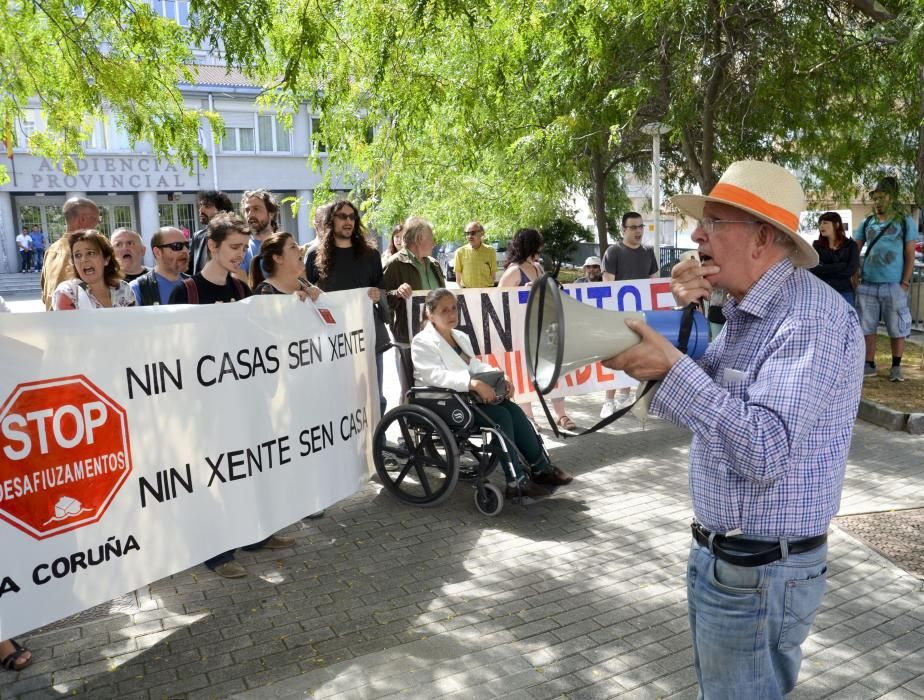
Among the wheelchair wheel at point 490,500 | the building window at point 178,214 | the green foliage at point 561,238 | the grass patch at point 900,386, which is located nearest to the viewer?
the wheelchair wheel at point 490,500

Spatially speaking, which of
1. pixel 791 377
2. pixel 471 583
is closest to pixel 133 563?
pixel 471 583

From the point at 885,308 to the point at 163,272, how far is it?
8.05 m

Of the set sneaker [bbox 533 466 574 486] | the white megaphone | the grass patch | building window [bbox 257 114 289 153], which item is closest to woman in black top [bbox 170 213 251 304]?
sneaker [bbox 533 466 574 486]

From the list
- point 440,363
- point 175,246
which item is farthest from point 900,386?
point 175,246

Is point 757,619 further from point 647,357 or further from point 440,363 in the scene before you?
point 440,363

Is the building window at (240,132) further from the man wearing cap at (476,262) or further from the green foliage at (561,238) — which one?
the man wearing cap at (476,262)

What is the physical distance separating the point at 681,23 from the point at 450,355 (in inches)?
225

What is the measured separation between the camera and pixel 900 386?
9.02 m

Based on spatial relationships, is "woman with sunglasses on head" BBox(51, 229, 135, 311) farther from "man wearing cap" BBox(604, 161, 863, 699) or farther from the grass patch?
the grass patch

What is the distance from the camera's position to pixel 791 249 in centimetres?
214

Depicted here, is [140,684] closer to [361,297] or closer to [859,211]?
[361,297]

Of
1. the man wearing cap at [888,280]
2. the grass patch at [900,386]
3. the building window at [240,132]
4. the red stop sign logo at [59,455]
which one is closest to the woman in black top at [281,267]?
the red stop sign logo at [59,455]

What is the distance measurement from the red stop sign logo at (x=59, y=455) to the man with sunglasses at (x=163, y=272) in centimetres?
148

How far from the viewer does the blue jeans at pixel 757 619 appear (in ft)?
6.97
